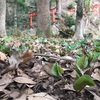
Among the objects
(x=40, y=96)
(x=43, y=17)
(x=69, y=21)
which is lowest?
(x=69, y=21)

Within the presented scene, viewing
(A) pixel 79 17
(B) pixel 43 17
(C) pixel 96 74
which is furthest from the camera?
(B) pixel 43 17

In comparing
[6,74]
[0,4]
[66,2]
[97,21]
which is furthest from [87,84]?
[66,2]

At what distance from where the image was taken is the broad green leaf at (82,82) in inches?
41.1

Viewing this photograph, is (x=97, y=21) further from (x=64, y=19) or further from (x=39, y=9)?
(x=39, y=9)

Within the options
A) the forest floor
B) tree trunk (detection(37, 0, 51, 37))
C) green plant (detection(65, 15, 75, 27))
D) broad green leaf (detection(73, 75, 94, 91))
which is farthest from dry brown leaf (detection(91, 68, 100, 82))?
green plant (detection(65, 15, 75, 27))

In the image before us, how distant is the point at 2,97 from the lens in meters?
1.07

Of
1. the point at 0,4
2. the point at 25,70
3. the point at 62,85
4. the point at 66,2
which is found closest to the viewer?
the point at 62,85

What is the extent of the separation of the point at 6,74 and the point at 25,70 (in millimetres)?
167

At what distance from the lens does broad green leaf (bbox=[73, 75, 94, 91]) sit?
3.43 feet

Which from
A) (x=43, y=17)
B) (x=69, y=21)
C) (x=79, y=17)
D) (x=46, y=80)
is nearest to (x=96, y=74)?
(x=46, y=80)

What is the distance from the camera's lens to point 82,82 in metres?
1.07

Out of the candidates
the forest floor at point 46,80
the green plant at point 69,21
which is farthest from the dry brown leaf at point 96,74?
the green plant at point 69,21

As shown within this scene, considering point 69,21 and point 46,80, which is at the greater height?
point 46,80

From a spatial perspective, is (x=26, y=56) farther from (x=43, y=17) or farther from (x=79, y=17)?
(x=43, y=17)
